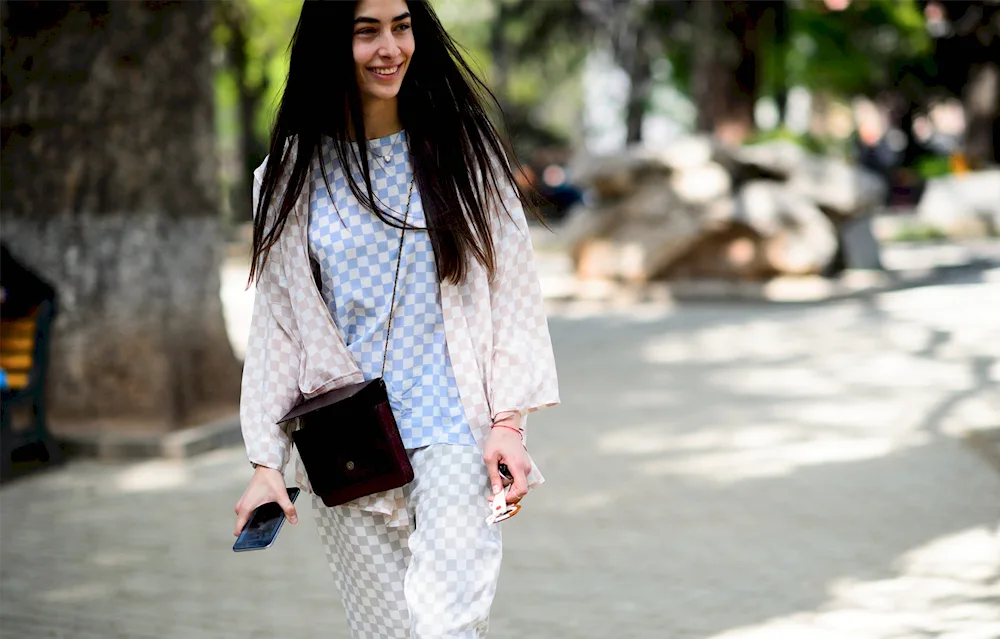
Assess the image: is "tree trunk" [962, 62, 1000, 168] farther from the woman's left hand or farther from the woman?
the woman's left hand

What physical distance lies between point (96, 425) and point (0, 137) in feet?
5.62

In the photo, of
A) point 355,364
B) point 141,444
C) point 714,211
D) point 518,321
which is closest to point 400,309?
point 355,364

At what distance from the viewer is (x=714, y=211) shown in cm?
1493

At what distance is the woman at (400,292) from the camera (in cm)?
267

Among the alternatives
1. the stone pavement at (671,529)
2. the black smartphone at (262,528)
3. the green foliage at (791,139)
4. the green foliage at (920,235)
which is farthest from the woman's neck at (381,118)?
the green foliage at (920,235)

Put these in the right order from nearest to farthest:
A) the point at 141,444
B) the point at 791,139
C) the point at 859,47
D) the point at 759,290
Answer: the point at 141,444
the point at 759,290
the point at 791,139
the point at 859,47

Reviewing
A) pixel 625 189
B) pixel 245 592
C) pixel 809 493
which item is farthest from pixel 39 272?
pixel 625 189

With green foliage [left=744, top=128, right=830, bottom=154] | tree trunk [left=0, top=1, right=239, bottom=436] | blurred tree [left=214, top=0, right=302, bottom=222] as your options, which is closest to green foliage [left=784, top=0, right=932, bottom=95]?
green foliage [left=744, top=128, right=830, bottom=154]

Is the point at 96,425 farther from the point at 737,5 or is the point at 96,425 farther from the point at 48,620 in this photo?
the point at 737,5

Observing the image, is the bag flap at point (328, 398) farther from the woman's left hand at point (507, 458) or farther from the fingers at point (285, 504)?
the woman's left hand at point (507, 458)

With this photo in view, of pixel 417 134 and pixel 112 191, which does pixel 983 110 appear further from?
pixel 417 134

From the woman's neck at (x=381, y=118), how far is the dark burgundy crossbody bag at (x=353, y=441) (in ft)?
0.47

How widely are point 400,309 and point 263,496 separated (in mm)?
463

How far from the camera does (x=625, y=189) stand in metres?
15.5
